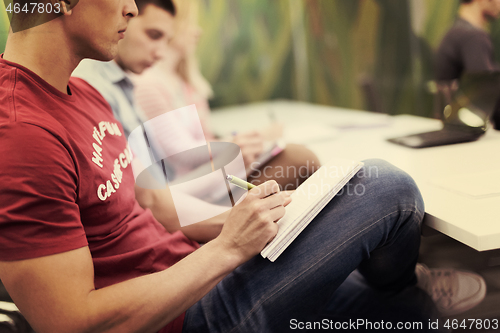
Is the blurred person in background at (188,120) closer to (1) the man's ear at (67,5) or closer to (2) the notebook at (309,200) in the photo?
(2) the notebook at (309,200)

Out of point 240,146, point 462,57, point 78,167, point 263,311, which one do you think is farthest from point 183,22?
point 263,311

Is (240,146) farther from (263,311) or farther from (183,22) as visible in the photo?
(183,22)

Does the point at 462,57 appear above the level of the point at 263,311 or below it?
above

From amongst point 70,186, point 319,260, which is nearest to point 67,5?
point 70,186

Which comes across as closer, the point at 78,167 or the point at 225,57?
the point at 78,167

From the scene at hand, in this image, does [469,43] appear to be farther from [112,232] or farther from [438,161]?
[112,232]

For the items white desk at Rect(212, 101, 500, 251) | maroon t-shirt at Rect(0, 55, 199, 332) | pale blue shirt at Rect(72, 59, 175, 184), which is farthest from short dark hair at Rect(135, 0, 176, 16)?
white desk at Rect(212, 101, 500, 251)

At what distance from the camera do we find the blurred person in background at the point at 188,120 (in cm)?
110

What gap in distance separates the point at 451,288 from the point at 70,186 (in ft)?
3.17

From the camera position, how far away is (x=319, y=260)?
673 millimetres

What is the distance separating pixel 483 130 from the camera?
1.15 meters

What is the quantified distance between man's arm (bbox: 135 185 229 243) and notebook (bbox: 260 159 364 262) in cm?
29

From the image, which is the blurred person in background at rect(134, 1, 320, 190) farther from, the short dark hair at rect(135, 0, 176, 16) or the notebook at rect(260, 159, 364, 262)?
the notebook at rect(260, 159, 364, 262)

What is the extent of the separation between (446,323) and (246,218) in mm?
633
